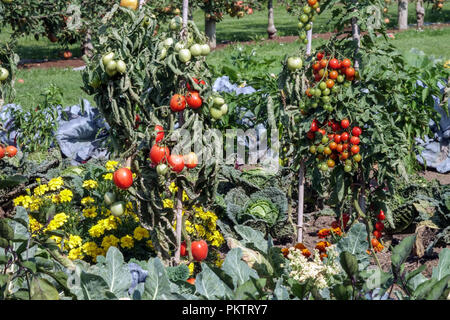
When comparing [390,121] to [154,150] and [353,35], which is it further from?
[154,150]

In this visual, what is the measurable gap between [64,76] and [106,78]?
917 centimetres

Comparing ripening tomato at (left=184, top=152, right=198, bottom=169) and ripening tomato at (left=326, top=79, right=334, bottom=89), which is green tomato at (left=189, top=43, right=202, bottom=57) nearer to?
ripening tomato at (left=184, top=152, right=198, bottom=169)

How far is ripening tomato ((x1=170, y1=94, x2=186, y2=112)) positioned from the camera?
275 cm

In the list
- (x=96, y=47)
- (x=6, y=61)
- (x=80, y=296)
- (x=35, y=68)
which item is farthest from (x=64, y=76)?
(x=80, y=296)

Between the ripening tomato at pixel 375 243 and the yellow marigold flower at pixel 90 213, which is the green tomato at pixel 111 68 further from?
the ripening tomato at pixel 375 243

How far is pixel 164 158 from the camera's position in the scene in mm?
2709

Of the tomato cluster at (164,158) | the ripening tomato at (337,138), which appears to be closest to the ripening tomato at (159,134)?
the tomato cluster at (164,158)

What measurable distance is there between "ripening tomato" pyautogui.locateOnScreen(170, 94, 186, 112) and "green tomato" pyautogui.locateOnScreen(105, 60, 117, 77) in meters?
0.32

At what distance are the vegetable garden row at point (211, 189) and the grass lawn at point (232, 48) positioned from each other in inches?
20.7

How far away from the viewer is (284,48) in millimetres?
14750

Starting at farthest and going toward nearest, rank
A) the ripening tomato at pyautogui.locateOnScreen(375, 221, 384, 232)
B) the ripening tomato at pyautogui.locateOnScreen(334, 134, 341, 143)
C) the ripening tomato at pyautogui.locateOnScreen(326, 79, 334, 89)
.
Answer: the ripening tomato at pyautogui.locateOnScreen(375, 221, 384, 232), the ripening tomato at pyautogui.locateOnScreen(334, 134, 341, 143), the ripening tomato at pyautogui.locateOnScreen(326, 79, 334, 89)

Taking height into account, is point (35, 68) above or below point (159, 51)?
below

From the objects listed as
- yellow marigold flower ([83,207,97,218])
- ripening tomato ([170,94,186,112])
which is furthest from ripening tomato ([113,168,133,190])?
yellow marigold flower ([83,207,97,218])
